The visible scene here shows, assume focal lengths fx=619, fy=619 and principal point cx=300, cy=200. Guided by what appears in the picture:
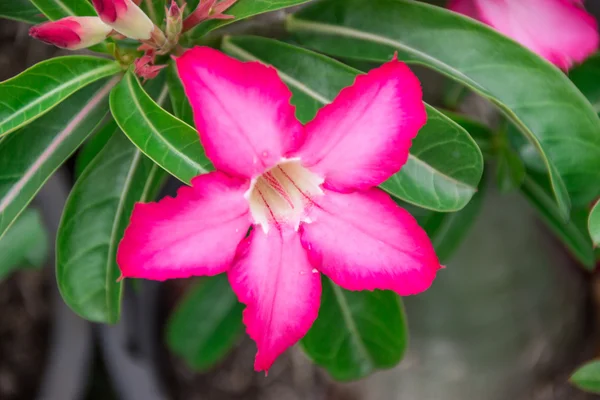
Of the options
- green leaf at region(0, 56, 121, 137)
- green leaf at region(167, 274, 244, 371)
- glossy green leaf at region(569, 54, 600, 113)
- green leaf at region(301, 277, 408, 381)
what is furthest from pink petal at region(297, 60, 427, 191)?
green leaf at region(167, 274, 244, 371)

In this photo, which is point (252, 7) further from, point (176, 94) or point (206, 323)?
point (206, 323)

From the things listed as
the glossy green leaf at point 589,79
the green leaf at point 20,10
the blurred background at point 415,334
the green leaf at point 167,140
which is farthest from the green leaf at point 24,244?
the glossy green leaf at point 589,79

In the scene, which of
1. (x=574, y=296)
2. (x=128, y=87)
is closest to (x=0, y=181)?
(x=128, y=87)

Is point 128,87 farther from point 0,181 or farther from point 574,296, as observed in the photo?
point 574,296

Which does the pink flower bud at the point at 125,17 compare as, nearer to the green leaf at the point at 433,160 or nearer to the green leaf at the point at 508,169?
the green leaf at the point at 433,160

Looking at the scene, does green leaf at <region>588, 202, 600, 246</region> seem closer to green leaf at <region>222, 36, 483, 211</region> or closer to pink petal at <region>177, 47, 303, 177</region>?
green leaf at <region>222, 36, 483, 211</region>

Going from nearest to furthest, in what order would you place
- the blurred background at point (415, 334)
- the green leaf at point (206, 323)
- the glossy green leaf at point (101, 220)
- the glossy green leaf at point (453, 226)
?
the glossy green leaf at point (101, 220) → the glossy green leaf at point (453, 226) → the green leaf at point (206, 323) → the blurred background at point (415, 334)
